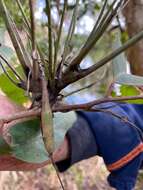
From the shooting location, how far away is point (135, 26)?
1.33 meters

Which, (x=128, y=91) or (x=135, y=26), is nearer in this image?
(x=128, y=91)

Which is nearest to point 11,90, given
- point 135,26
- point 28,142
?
point 28,142

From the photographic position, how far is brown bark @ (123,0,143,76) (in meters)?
1.30

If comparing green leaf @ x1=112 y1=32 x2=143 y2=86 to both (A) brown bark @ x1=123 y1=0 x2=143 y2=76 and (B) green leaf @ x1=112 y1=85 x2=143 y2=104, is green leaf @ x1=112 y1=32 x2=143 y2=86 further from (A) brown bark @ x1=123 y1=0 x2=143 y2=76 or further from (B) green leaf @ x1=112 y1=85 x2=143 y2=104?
(A) brown bark @ x1=123 y1=0 x2=143 y2=76

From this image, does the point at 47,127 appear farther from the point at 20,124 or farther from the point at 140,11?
the point at 140,11

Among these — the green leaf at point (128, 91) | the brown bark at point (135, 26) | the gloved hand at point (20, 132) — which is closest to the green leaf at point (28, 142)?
the gloved hand at point (20, 132)

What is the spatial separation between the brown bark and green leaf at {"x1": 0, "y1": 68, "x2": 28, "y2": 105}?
78cm

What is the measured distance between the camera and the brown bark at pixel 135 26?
1296 mm

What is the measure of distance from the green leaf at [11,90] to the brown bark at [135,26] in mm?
778

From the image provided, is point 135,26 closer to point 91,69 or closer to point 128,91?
point 128,91

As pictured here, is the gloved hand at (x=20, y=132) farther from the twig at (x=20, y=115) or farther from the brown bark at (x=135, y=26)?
the brown bark at (x=135, y=26)

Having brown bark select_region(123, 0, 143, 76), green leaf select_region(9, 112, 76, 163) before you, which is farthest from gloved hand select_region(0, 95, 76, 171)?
brown bark select_region(123, 0, 143, 76)

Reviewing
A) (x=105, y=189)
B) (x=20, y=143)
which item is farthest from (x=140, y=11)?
(x=105, y=189)

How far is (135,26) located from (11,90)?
837 mm
